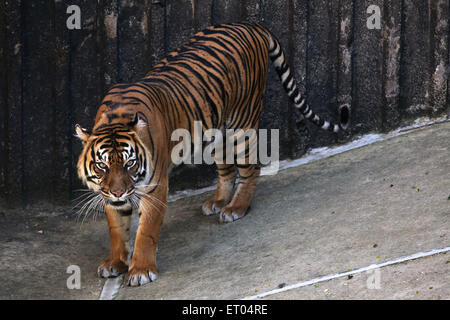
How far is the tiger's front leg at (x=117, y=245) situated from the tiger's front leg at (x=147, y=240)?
0.48 ft

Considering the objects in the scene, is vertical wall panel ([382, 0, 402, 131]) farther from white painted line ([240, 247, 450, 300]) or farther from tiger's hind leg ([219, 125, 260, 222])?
white painted line ([240, 247, 450, 300])

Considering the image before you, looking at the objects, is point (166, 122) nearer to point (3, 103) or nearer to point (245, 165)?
point (245, 165)

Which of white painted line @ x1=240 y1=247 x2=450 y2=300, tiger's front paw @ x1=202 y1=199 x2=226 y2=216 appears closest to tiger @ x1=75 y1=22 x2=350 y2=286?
tiger's front paw @ x1=202 y1=199 x2=226 y2=216

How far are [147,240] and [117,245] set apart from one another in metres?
0.25

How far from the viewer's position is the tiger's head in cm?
475

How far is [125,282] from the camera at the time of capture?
197 inches

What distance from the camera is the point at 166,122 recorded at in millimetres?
5410

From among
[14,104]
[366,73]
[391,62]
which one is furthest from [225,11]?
[14,104]

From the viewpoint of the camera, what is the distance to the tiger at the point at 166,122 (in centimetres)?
489

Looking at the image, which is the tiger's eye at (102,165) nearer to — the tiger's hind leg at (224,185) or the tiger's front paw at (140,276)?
the tiger's front paw at (140,276)

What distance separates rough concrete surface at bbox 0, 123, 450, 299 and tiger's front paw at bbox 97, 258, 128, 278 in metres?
0.06

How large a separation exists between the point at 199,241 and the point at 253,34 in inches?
63.9
